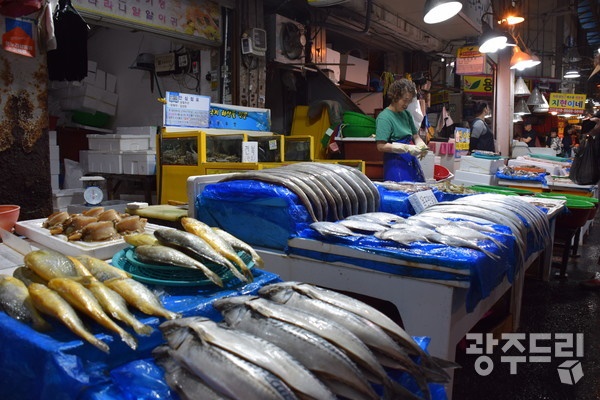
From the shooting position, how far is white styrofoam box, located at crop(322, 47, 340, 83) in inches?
392

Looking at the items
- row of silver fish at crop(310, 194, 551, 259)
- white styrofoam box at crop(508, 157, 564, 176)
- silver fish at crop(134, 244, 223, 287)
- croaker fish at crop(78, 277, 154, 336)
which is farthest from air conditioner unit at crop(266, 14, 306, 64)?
croaker fish at crop(78, 277, 154, 336)

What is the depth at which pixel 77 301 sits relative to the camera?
→ 4.90ft

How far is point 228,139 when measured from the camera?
609 centimetres

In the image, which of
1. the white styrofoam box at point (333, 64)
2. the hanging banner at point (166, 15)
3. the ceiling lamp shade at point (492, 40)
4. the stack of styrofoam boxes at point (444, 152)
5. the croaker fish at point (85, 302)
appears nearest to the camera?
the croaker fish at point (85, 302)

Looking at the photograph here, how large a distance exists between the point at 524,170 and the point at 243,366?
7.89 metres

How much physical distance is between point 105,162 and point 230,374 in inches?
278

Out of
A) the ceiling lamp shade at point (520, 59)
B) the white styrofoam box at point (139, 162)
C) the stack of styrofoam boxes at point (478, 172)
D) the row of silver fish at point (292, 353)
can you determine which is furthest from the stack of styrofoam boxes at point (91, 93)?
the row of silver fish at point (292, 353)

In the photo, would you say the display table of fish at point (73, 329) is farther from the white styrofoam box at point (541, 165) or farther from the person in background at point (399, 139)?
the white styrofoam box at point (541, 165)

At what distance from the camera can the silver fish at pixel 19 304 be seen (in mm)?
1494

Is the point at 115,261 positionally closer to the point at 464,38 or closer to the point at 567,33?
the point at 464,38

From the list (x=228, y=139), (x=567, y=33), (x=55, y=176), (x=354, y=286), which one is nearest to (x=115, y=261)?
(x=354, y=286)

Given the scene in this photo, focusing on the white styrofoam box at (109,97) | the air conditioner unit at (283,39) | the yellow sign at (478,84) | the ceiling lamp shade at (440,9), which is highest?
the yellow sign at (478,84)

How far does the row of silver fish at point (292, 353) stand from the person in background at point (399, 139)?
4.14 metres

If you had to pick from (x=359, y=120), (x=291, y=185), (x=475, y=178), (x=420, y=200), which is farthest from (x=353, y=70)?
(x=291, y=185)
